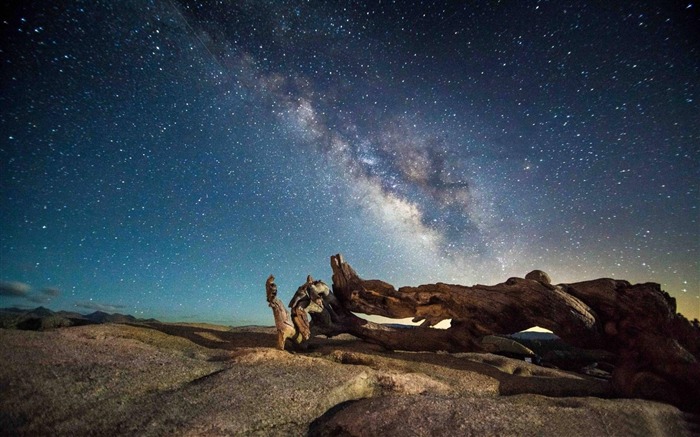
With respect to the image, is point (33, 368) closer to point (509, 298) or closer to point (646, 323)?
point (509, 298)

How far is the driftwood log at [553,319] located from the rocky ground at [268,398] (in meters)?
1.04

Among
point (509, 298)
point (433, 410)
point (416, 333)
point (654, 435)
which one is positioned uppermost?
point (509, 298)

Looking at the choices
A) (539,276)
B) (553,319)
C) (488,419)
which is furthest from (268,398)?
(539,276)

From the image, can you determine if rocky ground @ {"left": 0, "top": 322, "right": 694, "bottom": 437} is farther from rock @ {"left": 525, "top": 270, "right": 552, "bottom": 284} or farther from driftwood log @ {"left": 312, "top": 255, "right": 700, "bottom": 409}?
rock @ {"left": 525, "top": 270, "right": 552, "bottom": 284}

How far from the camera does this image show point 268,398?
5137 mm

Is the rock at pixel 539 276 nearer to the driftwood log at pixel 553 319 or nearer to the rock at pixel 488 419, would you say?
the driftwood log at pixel 553 319

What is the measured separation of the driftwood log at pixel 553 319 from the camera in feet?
23.8

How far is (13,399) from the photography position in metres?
4.21

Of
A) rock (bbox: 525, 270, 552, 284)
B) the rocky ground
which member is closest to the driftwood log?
rock (bbox: 525, 270, 552, 284)

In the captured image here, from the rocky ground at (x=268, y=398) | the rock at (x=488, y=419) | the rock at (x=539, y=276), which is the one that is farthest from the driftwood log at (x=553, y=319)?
the rock at (x=488, y=419)

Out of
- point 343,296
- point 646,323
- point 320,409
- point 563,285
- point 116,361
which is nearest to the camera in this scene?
point 320,409

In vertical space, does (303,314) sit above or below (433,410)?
above

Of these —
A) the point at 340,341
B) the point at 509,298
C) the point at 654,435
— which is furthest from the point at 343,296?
the point at 654,435

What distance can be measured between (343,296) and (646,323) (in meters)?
8.75
